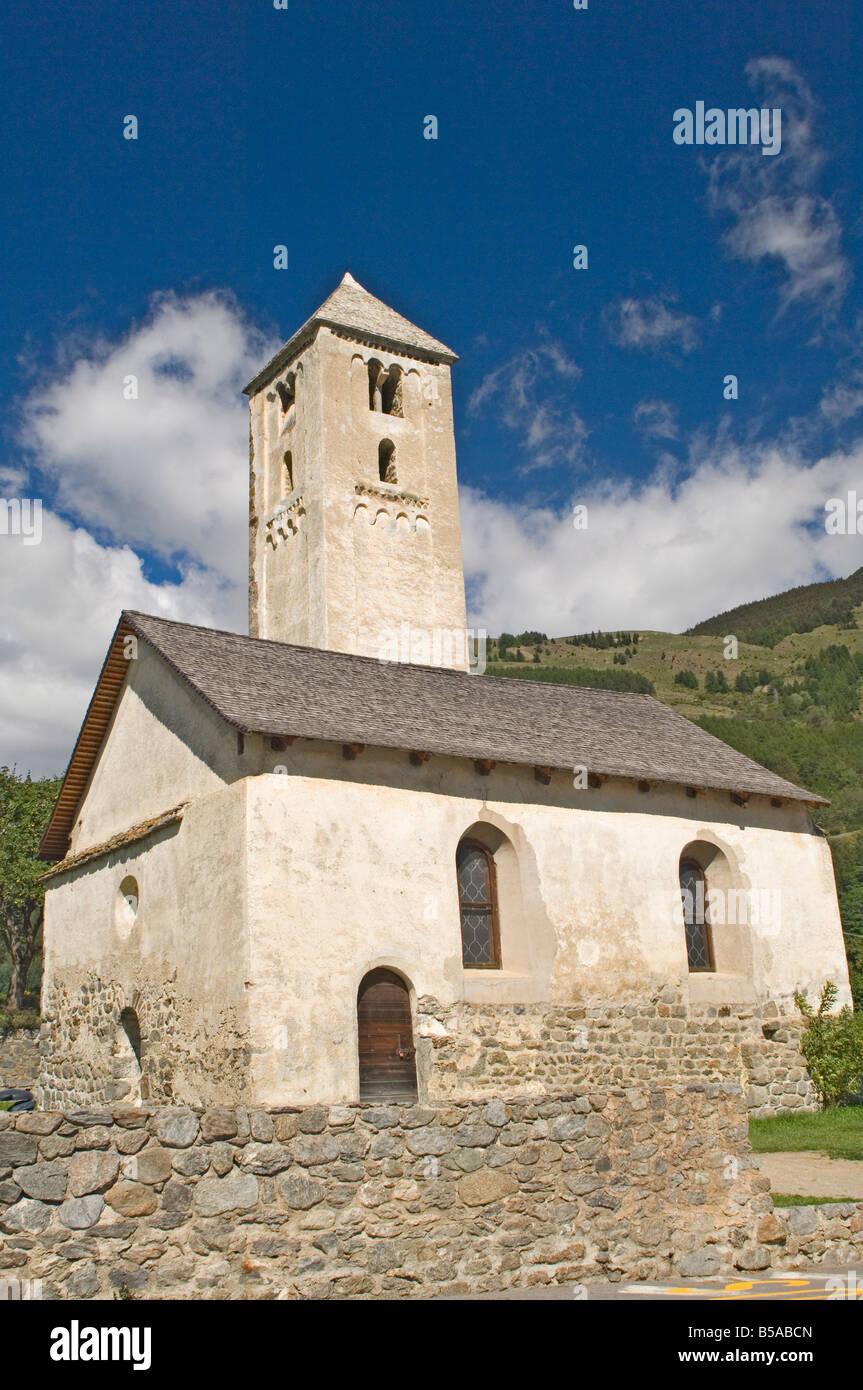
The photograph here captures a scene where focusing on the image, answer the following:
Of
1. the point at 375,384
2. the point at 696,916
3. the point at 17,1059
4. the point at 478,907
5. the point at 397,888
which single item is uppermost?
the point at 375,384

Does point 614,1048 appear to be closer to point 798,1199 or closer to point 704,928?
point 704,928

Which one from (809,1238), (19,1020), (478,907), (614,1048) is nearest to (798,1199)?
(809,1238)

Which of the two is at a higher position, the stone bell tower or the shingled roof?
the stone bell tower

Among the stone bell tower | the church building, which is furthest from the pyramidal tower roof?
the church building

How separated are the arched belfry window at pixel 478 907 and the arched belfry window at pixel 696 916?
4.24 m

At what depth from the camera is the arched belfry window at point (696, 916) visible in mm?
20391

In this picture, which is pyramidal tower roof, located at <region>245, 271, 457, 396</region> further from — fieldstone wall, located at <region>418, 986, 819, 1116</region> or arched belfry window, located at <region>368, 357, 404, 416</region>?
fieldstone wall, located at <region>418, 986, 819, 1116</region>

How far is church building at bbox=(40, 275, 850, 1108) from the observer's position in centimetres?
1534

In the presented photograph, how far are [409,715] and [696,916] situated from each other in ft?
22.6

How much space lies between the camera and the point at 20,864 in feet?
163

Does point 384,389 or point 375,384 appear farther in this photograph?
point 384,389

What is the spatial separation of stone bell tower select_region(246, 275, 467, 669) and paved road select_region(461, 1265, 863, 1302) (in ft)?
65.8
